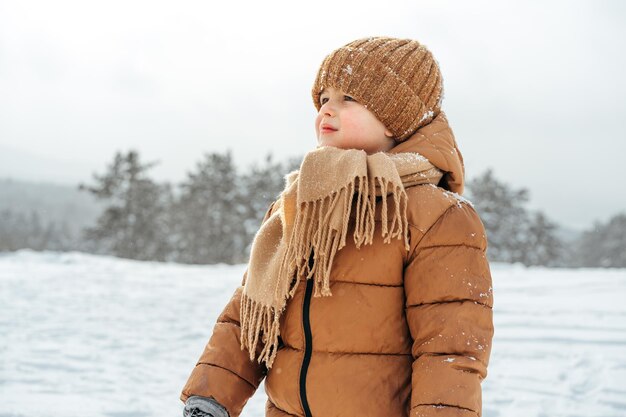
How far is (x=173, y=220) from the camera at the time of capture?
3819 centimetres

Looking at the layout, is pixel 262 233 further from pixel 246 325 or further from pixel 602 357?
pixel 602 357

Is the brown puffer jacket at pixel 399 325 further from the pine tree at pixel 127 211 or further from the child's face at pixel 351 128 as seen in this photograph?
Answer: the pine tree at pixel 127 211

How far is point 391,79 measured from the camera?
6.17 feet

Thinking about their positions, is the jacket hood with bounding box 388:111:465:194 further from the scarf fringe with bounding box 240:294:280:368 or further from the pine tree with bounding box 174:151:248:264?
the pine tree with bounding box 174:151:248:264

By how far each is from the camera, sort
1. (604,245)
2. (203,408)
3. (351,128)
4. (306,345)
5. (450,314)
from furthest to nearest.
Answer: (604,245)
(351,128)
(203,408)
(306,345)
(450,314)

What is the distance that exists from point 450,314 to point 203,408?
2.54 ft

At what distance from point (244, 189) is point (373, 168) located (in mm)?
33213

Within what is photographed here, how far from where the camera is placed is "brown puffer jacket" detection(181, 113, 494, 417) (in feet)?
4.95

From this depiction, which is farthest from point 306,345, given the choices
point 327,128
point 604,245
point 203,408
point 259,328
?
point 604,245

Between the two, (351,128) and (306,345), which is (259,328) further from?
(351,128)

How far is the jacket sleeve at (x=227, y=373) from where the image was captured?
1785 mm

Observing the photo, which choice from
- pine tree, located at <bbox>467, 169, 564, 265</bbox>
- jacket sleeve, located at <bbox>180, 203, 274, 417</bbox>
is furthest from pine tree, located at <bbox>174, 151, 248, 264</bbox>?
jacket sleeve, located at <bbox>180, 203, 274, 417</bbox>

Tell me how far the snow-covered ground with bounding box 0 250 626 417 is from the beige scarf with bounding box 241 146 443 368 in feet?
7.00

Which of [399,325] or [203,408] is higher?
[399,325]
